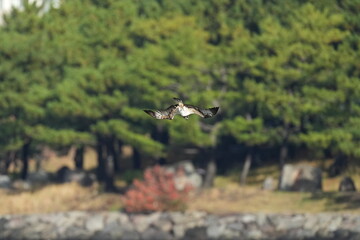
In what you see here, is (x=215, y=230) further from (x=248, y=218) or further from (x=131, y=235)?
(x=131, y=235)

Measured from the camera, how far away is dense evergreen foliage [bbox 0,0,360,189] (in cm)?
5259

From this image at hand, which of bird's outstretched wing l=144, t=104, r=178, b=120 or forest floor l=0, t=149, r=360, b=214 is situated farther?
forest floor l=0, t=149, r=360, b=214

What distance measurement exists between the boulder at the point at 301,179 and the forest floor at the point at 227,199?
2.97 feet

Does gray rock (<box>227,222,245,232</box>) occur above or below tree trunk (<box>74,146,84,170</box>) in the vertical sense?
below

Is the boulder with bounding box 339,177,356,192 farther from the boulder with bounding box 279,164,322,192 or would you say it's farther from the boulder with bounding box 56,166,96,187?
the boulder with bounding box 56,166,96,187

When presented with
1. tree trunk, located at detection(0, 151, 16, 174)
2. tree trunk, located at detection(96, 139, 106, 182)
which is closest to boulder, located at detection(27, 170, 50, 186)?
tree trunk, located at detection(0, 151, 16, 174)

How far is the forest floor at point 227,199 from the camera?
48312 mm

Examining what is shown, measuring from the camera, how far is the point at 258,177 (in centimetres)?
5725

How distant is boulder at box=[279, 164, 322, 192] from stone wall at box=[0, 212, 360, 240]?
15.7 ft

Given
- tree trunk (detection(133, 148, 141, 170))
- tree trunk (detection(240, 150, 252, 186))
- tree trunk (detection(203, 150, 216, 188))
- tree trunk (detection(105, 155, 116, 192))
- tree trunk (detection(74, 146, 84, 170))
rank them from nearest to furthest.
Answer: tree trunk (detection(203, 150, 216, 188))
tree trunk (detection(240, 150, 252, 186))
tree trunk (detection(105, 155, 116, 192))
tree trunk (detection(133, 148, 141, 170))
tree trunk (detection(74, 146, 84, 170))

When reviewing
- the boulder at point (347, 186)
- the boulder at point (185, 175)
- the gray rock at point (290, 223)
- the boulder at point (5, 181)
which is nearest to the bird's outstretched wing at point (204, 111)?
the gray rock at point (290, 223)

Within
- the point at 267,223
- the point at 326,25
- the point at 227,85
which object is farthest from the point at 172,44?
the point at 267,223

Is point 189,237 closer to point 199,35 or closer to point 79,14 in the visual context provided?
point 199,35

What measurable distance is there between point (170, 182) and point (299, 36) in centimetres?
1093
